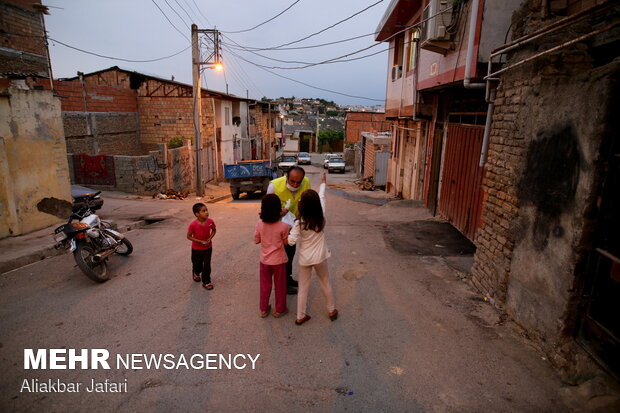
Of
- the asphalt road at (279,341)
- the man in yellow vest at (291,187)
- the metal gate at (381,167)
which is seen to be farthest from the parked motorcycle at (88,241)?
the metal gate at (381,167)

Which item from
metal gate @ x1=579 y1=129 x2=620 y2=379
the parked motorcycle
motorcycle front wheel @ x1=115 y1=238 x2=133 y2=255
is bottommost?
motorcycle front wheel @ x1=115 y1=238 x2=133 y2=255

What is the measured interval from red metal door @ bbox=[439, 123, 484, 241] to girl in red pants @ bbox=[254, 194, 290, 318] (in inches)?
169

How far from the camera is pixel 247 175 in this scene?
16469 mm

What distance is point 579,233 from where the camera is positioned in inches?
123

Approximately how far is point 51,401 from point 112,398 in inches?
19.7

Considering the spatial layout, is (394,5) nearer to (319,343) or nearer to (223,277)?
(223,277)

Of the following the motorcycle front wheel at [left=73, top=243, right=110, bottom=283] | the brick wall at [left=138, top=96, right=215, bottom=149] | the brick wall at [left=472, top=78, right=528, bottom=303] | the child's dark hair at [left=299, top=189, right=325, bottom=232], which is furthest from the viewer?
the brick wall at [left=138, top=96, right=215, bottom=149]

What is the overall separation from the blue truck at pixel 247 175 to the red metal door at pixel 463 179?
942cm

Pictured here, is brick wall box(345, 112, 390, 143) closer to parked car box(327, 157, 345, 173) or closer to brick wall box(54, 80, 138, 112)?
parked car box(327, 157, 345, 173)

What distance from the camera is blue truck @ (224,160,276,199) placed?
16.4 m

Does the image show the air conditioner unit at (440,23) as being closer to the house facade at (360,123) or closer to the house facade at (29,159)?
the house facade at (29,159)

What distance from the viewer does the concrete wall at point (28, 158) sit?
693 centimetres

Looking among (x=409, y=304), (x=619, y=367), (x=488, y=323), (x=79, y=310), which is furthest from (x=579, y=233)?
(x=79, y=310)

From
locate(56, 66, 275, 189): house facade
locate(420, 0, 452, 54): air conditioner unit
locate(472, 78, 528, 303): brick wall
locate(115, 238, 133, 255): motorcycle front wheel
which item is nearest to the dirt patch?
locate(472, 78, 528, 303): brick wall
